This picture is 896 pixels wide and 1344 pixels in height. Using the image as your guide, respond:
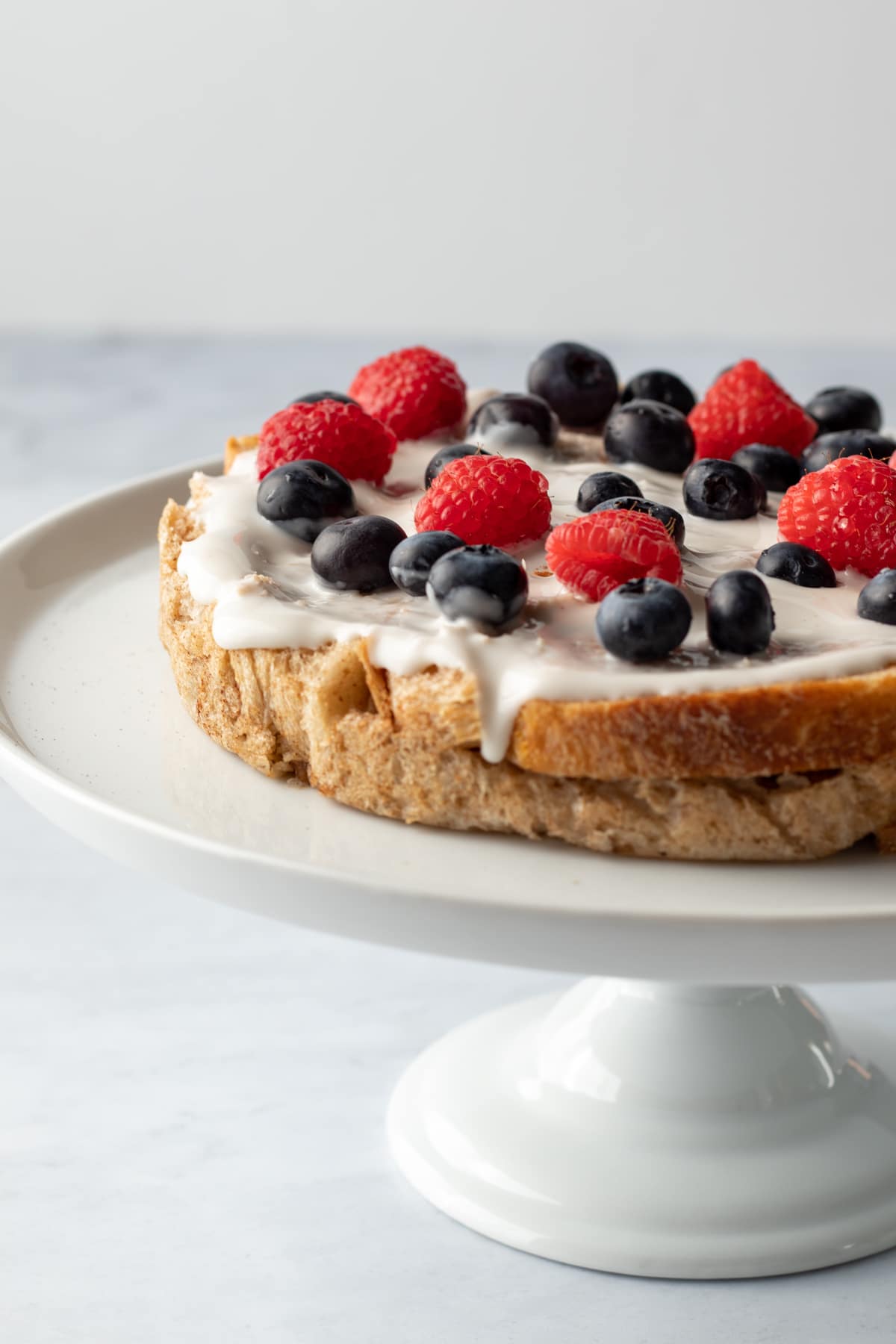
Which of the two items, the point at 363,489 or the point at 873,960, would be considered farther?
the point at 363,489

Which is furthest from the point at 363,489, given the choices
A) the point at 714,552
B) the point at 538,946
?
the point at 538,946

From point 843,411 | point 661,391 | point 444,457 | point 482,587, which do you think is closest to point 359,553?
point 482,587

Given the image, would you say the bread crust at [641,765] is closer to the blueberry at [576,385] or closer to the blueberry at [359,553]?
the blueberry at [359,553]

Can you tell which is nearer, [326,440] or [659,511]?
[659,511]

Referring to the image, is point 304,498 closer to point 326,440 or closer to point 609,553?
point 326,440

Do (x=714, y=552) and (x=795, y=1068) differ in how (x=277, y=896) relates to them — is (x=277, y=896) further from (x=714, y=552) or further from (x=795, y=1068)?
(x=795, y=1068)

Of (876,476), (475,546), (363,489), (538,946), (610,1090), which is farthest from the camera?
(610,1090)

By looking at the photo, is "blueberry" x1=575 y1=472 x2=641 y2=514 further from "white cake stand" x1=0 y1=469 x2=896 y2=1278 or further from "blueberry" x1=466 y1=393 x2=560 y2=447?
"white cake stand" x1=0 y1=469 x2=896 y2=1278
